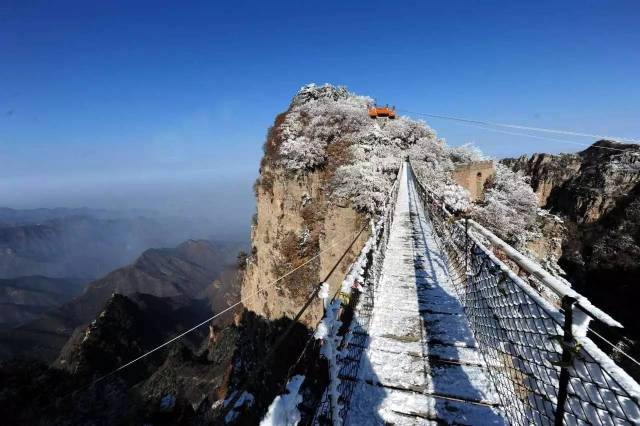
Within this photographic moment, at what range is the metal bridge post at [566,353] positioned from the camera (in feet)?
6.29

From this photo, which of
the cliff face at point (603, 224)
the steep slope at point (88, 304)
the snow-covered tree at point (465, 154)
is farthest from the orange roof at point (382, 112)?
the steep slope at point (88, 304)

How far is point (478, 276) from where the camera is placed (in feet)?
14.9

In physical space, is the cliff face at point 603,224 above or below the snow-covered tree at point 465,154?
below

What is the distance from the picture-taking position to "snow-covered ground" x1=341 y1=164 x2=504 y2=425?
3.37m

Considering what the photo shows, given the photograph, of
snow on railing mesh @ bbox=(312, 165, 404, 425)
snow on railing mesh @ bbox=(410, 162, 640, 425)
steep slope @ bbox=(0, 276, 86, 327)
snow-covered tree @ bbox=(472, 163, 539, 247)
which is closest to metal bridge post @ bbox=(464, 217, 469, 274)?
snow on railing mesh @ bbox=(410, 162, 640, 425)

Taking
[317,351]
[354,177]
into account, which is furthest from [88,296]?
[317,351]

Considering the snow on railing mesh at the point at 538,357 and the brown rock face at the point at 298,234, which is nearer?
the snow on railing mesh at the point at 538,357

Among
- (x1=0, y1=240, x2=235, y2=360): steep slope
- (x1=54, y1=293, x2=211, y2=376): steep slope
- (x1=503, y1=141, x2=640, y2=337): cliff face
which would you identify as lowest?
(x1=0, y1=240, x2=235, y2=360): steep slope

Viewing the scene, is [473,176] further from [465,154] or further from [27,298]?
[27,298]

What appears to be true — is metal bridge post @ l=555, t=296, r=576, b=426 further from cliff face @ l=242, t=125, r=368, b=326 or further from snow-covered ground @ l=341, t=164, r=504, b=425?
cliff face @ l=242, t=125, r=368, b=326

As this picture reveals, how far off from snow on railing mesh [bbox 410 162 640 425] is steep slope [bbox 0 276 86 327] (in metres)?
191

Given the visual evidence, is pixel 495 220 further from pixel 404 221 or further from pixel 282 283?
pixel 282 283

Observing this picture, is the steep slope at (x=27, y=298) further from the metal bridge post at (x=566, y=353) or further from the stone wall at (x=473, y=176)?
the metal bridge post at (x=566, y=353)

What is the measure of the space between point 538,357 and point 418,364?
5.66 feet
